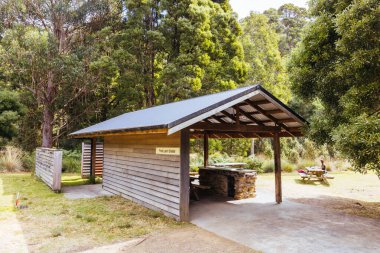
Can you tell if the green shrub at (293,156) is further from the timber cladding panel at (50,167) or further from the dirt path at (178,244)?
the dirt path at (178,244)

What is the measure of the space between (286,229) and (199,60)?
13.2m

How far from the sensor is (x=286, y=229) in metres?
6.44

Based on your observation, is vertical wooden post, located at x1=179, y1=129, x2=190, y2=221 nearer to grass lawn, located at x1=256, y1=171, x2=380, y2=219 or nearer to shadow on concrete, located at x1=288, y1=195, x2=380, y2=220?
shadow on concrete, located at x1=288, y1=195, x2=380, y2=220

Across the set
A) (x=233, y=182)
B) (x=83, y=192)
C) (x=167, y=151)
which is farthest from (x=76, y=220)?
(x=233, y=182)

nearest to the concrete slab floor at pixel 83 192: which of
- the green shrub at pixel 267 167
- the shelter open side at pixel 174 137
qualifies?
the shelter open side at pixel 174 137

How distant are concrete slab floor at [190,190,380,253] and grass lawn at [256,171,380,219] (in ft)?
3.20

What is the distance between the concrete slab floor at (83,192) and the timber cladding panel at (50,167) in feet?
1.87

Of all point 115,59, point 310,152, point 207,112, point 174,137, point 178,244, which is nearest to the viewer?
point 178,244

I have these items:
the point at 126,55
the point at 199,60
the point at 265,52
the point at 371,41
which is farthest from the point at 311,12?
the point at 265,52

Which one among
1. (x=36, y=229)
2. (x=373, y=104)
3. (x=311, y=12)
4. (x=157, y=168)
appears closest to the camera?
(x=36, y=229)

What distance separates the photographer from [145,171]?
852cm

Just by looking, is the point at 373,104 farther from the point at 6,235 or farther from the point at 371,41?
the point at 6,235

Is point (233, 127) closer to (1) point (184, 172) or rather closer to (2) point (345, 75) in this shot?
(1) point (184, 172)

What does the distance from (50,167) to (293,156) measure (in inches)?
704
